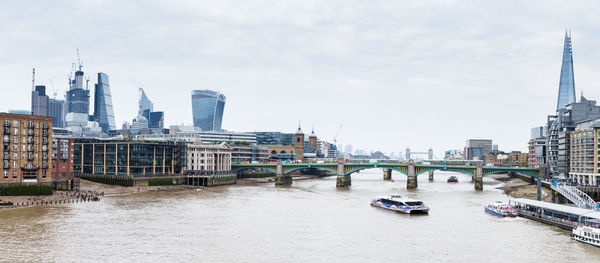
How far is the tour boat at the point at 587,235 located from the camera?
72.4m

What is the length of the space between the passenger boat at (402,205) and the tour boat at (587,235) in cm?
3455

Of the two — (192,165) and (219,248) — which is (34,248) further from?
(192,165)

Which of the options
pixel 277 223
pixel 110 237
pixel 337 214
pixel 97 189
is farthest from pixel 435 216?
pixel 97 189

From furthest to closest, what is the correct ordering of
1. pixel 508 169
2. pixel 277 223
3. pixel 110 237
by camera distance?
pixel 508 169 < pixel 277 223 < pixel 110 237

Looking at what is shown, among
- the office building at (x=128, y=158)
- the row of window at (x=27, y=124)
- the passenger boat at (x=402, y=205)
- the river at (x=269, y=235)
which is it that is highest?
the row of window at (x=27, y=124)

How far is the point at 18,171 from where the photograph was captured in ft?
419

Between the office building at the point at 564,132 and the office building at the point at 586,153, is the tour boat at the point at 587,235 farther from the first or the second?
the office building at the point at 564,132

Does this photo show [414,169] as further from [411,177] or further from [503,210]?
[503,210]

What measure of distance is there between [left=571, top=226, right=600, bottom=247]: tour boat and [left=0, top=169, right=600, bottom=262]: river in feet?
3.78

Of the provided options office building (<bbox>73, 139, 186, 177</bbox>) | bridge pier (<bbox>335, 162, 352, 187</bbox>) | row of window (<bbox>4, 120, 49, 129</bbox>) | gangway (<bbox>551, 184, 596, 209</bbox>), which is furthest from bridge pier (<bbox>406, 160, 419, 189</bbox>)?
row of window (<bbox>4, 120, 49, 129</bbox>)

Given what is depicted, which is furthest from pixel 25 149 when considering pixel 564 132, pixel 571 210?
pixel 564 132

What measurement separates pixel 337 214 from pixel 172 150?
9560 cm

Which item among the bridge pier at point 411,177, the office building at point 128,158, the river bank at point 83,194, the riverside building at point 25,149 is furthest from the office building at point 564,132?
the riverside building at point 25,149

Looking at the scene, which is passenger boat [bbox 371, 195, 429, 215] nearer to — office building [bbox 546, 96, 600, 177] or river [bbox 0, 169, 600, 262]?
river [bbox 0, 169, 600, 262]
